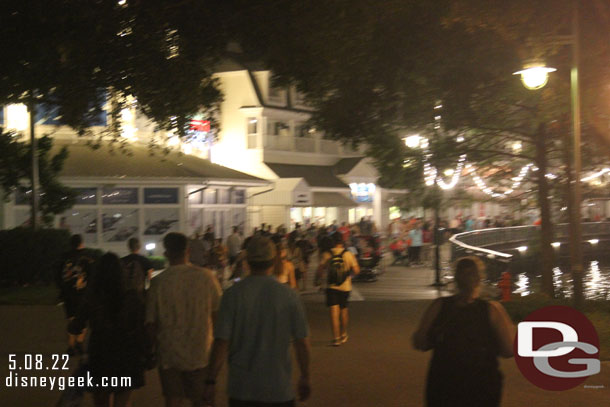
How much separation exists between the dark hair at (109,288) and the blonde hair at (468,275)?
8.75ft

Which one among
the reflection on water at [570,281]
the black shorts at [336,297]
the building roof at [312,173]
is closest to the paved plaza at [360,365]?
the black shorts at [336,297]

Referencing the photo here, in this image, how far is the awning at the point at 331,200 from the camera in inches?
1537

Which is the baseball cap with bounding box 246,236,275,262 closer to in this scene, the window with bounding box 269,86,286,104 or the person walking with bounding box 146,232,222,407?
the person walking with bounding box 146,232,222,407

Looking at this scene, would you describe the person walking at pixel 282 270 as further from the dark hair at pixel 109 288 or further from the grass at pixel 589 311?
the dark hair at pixel 109 288

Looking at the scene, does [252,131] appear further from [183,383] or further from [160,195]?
[183,383]

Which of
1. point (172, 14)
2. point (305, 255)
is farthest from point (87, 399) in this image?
point (305, 255)

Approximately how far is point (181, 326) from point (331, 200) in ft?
112

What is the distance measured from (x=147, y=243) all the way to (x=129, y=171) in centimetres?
320

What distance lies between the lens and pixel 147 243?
28.3m

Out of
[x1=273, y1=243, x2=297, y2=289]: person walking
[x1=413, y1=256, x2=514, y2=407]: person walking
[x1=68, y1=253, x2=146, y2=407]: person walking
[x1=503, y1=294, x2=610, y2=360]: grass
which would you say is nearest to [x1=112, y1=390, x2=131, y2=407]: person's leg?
[x1=68, y1=253, x2=146, y2=407]: person walking

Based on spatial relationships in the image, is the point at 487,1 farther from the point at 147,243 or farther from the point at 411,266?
the point at 147,243

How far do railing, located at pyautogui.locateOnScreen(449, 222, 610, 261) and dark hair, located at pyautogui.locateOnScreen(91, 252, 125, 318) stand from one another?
1709 cm

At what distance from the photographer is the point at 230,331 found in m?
4.67

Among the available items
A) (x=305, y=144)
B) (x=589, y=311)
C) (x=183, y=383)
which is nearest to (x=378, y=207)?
(x=305, y=144)
